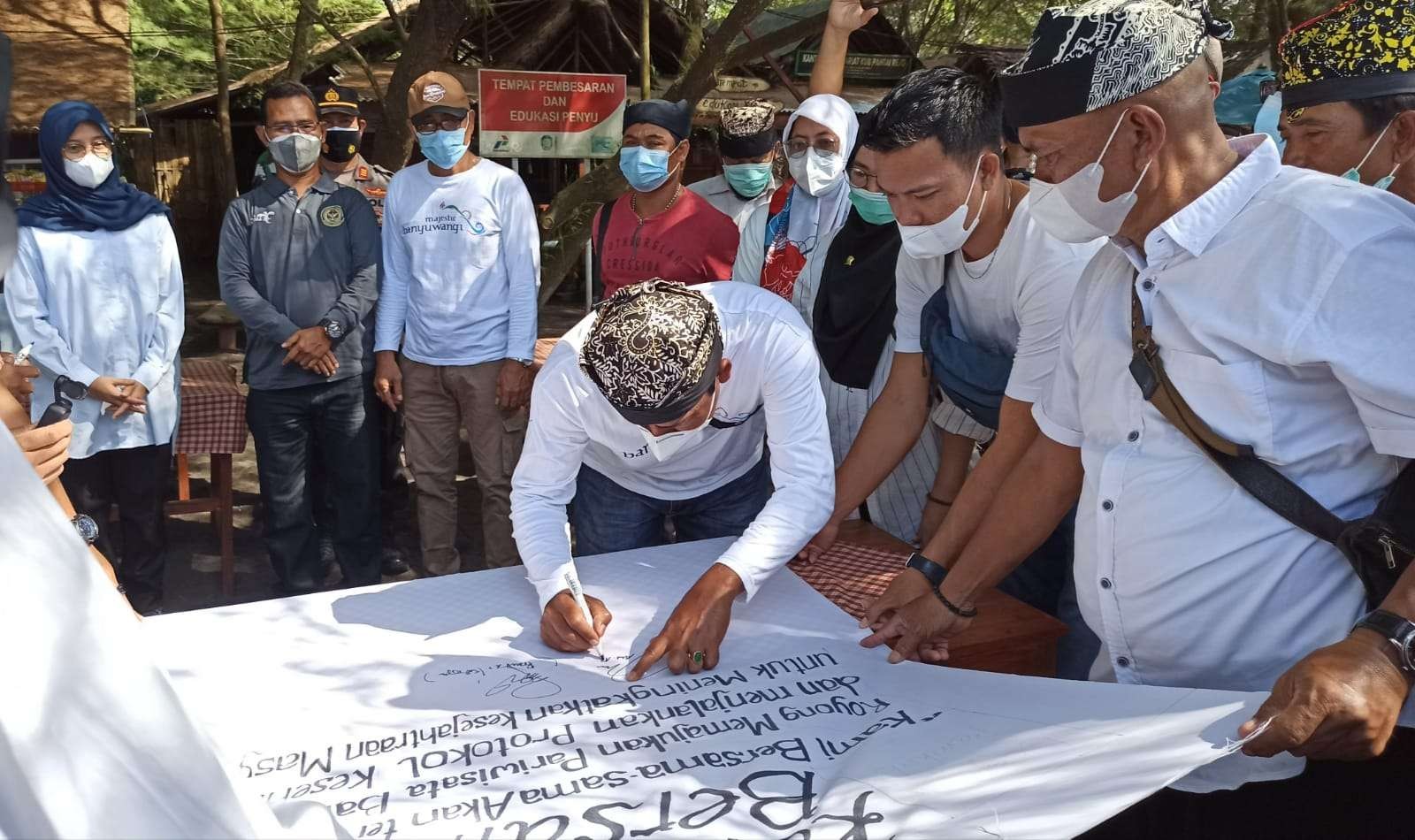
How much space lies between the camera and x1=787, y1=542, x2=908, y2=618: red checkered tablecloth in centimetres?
226

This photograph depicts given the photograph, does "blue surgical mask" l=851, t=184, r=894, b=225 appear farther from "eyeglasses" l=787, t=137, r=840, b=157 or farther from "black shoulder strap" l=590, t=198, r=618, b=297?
"black shoulder strap" l=590, t=198, r=618, b=297

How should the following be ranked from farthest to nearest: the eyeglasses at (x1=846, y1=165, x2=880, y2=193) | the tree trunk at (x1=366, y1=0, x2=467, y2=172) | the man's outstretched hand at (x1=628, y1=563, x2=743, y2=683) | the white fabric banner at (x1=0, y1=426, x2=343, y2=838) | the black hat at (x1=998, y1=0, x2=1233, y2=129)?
the tree trunk at (x1=366, y1=0, x2=467, y2=172) < the eyeglasses at (x1=846, y1=165, x2=880, y2=193) < the man's outstretched hand at (x1=628, y1=563, x2=743, y2=683) < the black hat at (x1=998, y1=0, x2=1233, y2=129) < the white fabric banner at (x1=0, y1=426, x2=343, y2=838)

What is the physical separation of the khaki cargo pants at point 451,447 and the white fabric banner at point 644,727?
1868 mm

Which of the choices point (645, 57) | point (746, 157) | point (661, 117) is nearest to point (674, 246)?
point (661, 117)

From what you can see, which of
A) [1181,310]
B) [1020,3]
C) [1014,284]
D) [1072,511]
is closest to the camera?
[1181,310]

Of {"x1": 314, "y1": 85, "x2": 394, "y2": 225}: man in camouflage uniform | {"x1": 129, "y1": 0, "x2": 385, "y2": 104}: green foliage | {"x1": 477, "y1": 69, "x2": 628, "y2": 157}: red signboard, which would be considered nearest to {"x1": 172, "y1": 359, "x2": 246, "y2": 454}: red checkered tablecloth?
{"x1": 314, "y1": 85, "x2": 394, "y2": 225}: man in camouflage uniform

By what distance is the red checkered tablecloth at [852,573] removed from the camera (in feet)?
7.42

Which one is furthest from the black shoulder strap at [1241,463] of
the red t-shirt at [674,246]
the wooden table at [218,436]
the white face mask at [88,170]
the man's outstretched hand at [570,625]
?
the wooden table at [218,436]

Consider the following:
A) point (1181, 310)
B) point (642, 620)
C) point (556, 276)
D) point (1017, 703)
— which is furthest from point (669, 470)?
point (556, 276)

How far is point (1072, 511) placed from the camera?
2.54m

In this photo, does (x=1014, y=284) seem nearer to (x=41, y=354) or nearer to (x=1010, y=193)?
(x=1010, y=193)

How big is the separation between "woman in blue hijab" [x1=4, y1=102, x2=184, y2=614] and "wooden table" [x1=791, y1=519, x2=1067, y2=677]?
281cm

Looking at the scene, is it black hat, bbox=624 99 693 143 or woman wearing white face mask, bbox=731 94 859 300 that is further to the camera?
black hat, bbox=624 99 693 143

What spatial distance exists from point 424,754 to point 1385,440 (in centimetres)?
148
